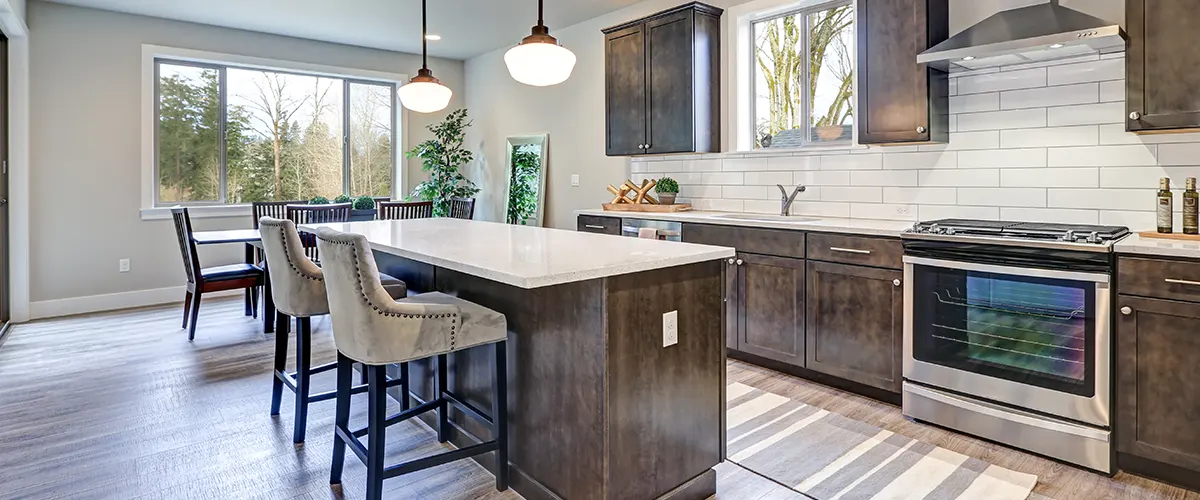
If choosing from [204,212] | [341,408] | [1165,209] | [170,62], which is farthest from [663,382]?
[170,62]

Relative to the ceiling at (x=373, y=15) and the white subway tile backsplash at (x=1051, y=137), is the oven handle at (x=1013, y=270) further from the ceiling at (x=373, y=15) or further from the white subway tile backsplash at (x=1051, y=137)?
the ceiling at (x=373, y=15)

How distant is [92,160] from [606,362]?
5.65 meters

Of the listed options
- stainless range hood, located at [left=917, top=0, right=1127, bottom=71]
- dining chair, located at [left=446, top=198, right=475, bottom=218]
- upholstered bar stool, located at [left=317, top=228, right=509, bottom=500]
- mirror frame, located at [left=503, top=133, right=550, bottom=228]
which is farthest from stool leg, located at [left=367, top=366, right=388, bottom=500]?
mirror frame, located at [left=503, top=133, right=550, bottom=228]

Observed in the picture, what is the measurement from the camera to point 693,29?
14.2 feet

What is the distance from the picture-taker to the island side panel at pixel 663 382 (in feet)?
6.40

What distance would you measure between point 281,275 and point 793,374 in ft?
8.76

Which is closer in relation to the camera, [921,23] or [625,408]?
[625,408]

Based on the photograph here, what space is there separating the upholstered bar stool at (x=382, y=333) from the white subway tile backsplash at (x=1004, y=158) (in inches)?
102

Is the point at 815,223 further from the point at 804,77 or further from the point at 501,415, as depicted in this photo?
the point at 501,415

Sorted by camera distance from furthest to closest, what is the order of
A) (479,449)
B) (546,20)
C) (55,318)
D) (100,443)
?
(546,20), (55,318), (100,443), (479,449)

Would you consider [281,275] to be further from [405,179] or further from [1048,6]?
[405,179]

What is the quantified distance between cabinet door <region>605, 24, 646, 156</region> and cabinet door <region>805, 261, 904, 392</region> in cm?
192

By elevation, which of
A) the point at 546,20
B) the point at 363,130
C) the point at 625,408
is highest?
the point at 546,20

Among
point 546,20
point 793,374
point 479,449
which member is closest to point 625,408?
point 479,449
